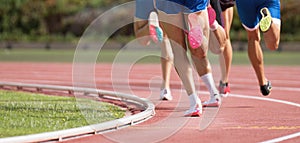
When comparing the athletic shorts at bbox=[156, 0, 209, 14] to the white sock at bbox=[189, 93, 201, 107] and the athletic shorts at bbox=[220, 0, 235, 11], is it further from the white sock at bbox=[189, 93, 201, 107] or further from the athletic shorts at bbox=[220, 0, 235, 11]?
the athletic shorts at bbox=[220, 0, 235, 11]

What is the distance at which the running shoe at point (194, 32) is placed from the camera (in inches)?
356

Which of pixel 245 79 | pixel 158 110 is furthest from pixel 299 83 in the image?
pixel 158 110

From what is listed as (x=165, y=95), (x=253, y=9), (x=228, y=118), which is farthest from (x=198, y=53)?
(x=165, y=95)

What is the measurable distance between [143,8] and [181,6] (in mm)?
1918

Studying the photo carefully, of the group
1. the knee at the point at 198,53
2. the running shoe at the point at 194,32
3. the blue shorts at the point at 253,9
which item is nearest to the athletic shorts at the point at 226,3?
the blue shorts at the point at 253,9

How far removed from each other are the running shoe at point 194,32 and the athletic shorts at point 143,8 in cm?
188

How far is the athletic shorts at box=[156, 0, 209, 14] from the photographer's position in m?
9.12

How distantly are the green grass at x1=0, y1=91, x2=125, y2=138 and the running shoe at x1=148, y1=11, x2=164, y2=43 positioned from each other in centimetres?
139

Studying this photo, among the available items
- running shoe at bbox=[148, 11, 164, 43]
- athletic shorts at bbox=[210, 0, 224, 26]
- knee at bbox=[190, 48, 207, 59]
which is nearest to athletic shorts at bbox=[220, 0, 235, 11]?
athletic shorts at bbox=[210, 0, 224, 26]

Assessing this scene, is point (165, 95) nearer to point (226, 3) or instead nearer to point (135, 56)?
point (226, 3)

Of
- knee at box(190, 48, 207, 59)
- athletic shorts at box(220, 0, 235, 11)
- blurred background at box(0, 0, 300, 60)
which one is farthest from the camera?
blurred background at box(0, 0, 300, 60)

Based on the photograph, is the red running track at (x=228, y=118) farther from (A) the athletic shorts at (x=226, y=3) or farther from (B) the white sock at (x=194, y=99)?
(A) the athletic shorts at (x=226, y=3)

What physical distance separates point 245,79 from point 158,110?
7089mm

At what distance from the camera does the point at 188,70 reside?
912cm
